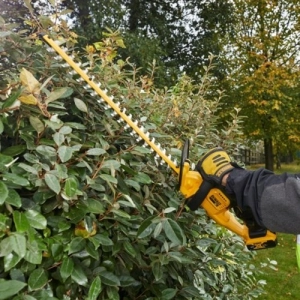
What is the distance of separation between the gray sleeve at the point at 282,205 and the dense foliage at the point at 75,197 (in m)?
0.37

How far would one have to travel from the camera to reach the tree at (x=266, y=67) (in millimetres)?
10734

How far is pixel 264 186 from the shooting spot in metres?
1.60

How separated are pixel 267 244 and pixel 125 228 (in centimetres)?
78

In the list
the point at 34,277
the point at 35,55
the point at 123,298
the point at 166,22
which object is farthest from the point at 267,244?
the point at 166,22

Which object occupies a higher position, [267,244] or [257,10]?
[257,10]

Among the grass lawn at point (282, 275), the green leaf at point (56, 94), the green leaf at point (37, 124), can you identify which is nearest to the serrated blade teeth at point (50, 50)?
the green leaf at point (56, 94)

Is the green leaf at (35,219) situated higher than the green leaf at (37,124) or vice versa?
the green leaf at (37,124)

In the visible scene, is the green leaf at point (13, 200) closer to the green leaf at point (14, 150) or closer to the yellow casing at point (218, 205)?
the green leaf at point (14, 150)

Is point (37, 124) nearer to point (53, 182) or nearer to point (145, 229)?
point (53, 182)

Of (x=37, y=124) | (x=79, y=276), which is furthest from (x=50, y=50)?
(x=79, y=276)

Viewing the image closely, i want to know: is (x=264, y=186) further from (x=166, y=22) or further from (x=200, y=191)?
(x=166, y=22)

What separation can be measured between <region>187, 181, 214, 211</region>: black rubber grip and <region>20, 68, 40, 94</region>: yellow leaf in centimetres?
83

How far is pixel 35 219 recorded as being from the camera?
3.71 ft

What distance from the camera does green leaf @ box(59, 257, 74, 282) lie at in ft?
3.85
